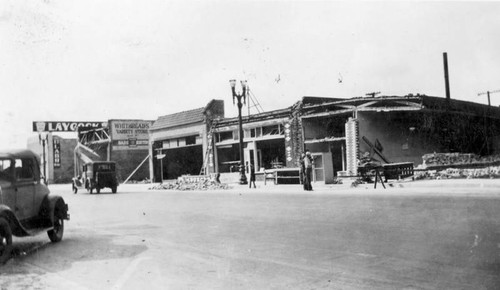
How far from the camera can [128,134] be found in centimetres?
5056

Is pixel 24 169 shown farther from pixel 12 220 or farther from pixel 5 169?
pixel 12 220

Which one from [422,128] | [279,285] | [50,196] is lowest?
[279,285]

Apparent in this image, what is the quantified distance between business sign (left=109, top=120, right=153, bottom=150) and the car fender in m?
42.9

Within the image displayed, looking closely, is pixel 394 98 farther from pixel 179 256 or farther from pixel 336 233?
pixel 179 256

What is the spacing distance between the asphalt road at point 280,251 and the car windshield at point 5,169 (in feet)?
4.40

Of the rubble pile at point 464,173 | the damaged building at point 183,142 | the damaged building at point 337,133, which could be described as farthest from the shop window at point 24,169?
the damaged building at point 183,142

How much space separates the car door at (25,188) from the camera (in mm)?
8641

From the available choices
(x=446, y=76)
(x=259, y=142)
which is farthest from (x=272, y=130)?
(x=446, y=76)

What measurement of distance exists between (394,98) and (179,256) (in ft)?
72.7

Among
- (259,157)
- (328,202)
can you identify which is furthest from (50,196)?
(259,157)

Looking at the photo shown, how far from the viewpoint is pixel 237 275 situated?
20.4 ft

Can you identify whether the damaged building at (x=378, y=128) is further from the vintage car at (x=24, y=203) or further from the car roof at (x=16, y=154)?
the car roof at (x=16, y=154)

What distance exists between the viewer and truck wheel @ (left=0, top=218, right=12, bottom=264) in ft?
24.3

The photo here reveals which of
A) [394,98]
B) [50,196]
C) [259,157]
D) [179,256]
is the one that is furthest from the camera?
[259,157]
